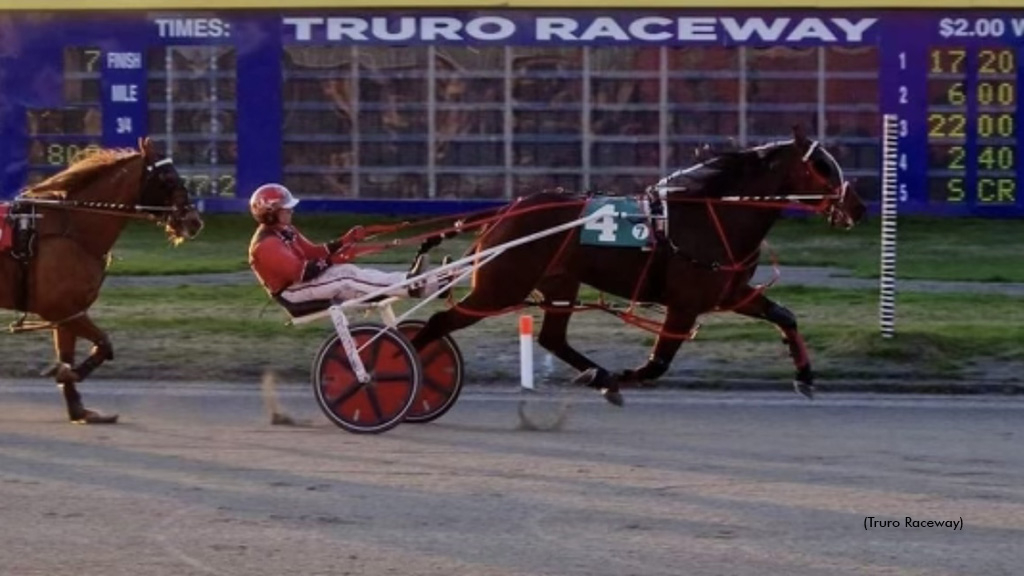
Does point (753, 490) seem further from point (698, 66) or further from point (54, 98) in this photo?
point (54, 98)

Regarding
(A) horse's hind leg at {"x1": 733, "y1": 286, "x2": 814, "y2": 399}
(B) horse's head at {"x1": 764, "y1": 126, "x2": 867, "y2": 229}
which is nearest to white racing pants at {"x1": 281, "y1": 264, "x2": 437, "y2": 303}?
(A) horse's hind leg at {"x1": 733, "y1": 286, "x2": 814, "y2": 399}

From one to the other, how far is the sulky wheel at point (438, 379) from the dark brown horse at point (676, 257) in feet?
0.28

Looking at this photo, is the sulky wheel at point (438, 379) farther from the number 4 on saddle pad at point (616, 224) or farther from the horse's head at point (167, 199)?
the horse's head at point (167, 199)

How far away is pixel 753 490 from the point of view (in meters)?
10.6

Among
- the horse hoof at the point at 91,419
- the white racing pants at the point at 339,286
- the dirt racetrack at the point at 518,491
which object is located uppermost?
the white racing pants at the point at 339,286

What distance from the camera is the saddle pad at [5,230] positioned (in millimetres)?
12945

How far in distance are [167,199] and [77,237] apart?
0.67 m

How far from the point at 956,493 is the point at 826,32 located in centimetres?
1746

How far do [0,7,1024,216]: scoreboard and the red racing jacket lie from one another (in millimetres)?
14288

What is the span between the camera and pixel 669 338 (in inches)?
526

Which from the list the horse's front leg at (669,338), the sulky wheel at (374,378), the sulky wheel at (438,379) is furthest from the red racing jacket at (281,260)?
the horse's front leg at (669,338)

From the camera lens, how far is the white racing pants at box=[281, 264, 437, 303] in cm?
1263

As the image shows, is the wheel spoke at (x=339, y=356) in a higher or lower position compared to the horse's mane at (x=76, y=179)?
lower

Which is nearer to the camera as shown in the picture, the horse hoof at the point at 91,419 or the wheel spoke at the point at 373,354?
the wheel spoke at the point at 373,354
